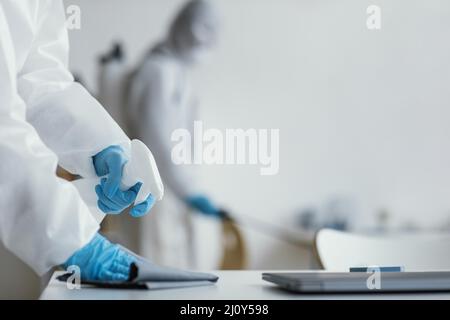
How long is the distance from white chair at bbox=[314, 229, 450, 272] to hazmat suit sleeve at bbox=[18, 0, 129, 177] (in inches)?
19.6

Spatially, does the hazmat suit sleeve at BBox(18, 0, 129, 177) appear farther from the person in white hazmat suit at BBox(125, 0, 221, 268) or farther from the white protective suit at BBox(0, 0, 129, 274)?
the person in white hazmat suit at BBox(125, 0, 221, 268)

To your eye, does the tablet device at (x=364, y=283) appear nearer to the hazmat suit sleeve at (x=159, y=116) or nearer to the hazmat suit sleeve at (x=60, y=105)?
the hazmat suit sleeve at (x=60, y=105)

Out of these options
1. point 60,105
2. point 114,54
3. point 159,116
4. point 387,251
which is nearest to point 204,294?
point 60,105

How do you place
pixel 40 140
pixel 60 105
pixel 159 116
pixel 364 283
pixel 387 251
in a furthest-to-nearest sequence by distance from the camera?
pixel 159 116, pixel 387 251, pixel 60 105, pixel 40 140, pixel 364 283

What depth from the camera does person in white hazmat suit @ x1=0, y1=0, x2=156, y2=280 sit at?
72cm

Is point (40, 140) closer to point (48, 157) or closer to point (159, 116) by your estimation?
point (48, 157)

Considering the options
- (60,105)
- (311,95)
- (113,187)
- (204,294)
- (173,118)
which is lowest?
(204,294)

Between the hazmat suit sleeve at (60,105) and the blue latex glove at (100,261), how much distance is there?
0.48ft

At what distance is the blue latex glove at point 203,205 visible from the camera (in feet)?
8.63

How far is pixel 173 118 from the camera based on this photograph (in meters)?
2.54

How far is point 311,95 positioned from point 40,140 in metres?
2.06

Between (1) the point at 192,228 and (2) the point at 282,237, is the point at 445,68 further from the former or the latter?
(1) the point at 192,228

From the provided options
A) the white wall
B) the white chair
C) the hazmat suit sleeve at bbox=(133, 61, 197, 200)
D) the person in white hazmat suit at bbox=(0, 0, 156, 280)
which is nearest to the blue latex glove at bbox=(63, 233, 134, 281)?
the person in white hazmat suit at bbox=(0, 0, 156, 280)

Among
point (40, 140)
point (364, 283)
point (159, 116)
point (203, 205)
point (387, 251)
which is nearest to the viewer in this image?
point (364, 283)
